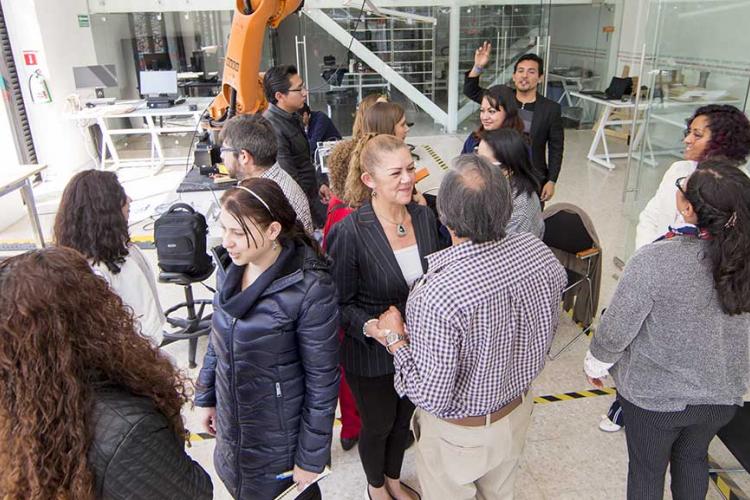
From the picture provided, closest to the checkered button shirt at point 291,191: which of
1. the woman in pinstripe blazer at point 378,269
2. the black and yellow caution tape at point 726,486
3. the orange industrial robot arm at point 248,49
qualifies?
the woman in pinstripe blazer at point 378,269

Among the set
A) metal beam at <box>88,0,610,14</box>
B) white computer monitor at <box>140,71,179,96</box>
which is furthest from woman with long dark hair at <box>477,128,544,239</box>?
white computer monitor at <box>140,71,179,96</box>

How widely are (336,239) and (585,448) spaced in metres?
1.70

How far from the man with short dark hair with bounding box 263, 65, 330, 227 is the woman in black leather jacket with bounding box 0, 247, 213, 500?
2.64 m

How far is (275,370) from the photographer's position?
5.46 feet

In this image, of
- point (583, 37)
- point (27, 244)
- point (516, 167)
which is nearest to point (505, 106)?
point (516, 167)

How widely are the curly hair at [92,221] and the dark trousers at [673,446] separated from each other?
6.90 feet

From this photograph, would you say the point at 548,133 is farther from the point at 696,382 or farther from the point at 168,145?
the point at 168,145

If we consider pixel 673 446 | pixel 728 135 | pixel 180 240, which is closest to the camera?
pixel 673 446

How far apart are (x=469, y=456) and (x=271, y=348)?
685mm

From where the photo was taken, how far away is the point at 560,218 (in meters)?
3.53

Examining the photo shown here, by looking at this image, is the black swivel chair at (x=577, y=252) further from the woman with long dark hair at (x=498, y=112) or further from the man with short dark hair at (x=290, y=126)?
the man with short dark hair at (x=290, y=126)

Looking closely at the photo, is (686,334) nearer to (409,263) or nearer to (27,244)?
(409,263)

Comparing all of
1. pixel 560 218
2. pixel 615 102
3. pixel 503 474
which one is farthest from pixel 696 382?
pixel 615 102

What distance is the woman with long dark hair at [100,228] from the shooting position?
2330mm
